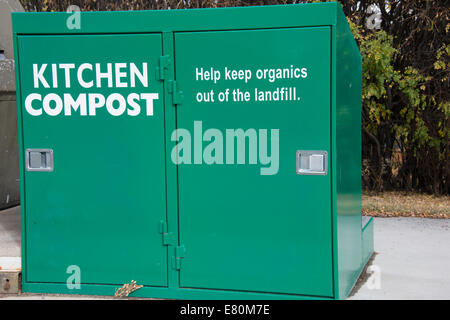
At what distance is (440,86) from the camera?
718cm

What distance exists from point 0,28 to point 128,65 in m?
3.72

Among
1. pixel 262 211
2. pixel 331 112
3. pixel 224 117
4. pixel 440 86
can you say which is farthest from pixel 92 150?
pixel 440 86

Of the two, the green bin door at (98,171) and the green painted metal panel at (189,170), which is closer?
the green painted metal panel at (189,170)

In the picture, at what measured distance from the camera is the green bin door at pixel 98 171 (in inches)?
132

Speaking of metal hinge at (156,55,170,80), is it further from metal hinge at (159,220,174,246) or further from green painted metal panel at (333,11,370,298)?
green painted metal panel at (333,11,370,298)

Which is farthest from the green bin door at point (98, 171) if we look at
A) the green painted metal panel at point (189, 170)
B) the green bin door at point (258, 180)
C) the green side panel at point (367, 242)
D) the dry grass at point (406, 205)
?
the dry grass at point (406, 205)

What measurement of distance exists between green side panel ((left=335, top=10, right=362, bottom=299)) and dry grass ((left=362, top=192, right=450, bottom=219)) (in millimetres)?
2613

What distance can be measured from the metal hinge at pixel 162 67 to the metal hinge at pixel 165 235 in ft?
3.10

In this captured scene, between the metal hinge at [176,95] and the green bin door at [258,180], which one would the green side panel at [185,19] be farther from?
the metal hinge at [176,95]

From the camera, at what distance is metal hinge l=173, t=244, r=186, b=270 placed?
339 cm

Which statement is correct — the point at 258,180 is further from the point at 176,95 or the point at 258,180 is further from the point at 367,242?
the point at 367,242

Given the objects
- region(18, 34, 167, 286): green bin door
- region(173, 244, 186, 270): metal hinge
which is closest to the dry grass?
region(173, 244, 186, 270): metal hinge
